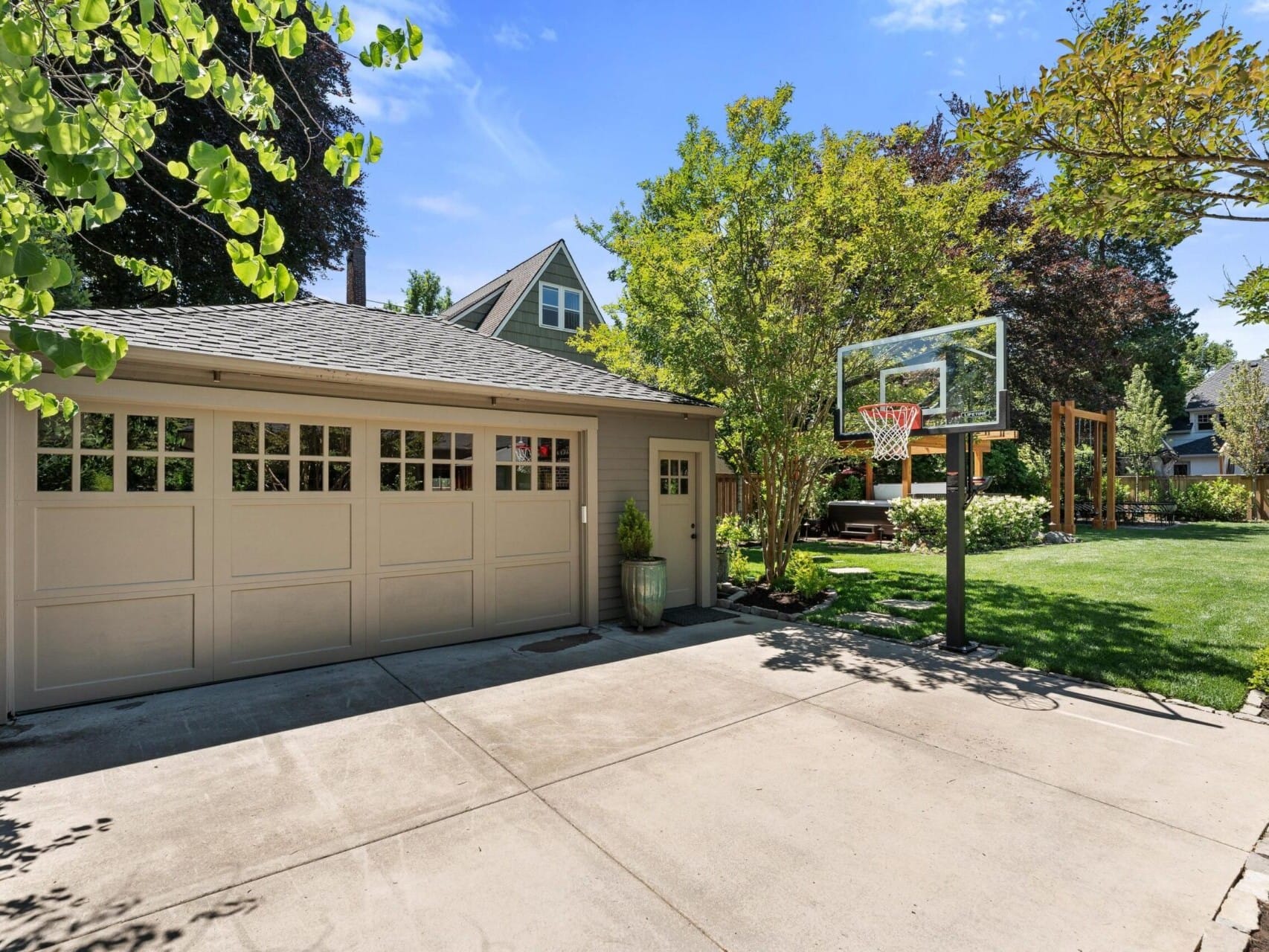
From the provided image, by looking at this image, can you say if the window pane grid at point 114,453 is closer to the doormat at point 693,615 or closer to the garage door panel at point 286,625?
the garage door panel at point 286,625

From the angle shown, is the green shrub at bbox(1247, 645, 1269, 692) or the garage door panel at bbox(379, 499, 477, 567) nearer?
the green shrub at bbox(1247, 645, 1269, 692)

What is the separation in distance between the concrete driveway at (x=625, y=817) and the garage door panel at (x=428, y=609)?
963mm

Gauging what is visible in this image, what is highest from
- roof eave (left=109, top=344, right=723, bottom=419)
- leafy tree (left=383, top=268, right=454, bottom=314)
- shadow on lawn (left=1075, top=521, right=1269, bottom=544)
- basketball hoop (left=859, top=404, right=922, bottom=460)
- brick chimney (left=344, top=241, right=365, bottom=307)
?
leafy tree (left=383, top=268, right=454, bottom=314)

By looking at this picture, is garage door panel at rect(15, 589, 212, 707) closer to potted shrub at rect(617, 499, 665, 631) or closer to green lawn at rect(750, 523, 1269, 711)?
potted shrub at rect(617, 499, 665, 631)

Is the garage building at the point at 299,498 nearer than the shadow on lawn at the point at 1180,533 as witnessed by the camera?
Yes

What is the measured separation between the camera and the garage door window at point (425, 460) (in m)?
6.01

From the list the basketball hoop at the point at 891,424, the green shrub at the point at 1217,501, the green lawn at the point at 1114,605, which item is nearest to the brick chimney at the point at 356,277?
the green lawn at the point at 1114,605

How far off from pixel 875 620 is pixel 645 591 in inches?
107

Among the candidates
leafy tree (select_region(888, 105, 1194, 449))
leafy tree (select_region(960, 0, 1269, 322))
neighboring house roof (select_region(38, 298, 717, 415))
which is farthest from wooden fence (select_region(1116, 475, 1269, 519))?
neighboring house roof (select_region(38, 298, 717, 415))

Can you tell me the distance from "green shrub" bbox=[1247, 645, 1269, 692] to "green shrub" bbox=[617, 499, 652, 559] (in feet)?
17.1

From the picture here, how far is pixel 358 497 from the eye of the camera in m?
5.80

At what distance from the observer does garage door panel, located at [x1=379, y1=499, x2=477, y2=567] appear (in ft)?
19.6

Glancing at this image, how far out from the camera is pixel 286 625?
542cm

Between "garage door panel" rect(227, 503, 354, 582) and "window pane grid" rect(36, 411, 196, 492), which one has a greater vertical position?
"window pane grid" rect(36, 411, 196, 492)
